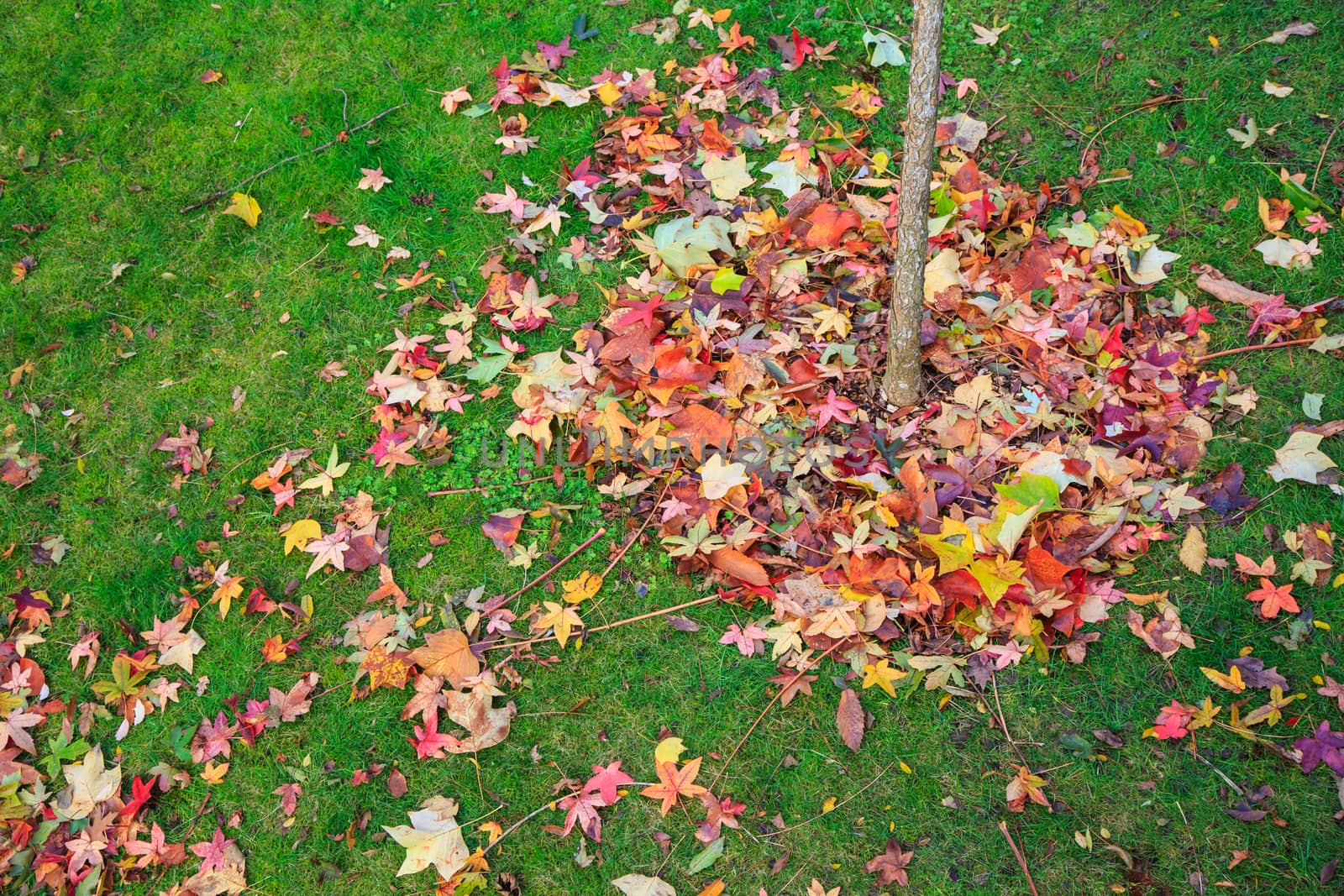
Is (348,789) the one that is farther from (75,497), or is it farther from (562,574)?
(75,497)

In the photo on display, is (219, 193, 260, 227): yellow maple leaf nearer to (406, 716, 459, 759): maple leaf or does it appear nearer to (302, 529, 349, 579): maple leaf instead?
(302, 529, 349, 579): maple leaf

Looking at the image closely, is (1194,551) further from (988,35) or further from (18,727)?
(18,727)

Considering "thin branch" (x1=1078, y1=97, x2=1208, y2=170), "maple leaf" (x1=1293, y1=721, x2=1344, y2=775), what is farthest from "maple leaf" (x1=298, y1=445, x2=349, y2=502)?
"thin branch" (x1=1078, y1=97, x2=1208, y2=170)

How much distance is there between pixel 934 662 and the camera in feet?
8.86

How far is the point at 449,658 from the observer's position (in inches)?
112

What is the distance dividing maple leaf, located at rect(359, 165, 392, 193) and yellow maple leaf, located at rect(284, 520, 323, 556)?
1797 millimetres

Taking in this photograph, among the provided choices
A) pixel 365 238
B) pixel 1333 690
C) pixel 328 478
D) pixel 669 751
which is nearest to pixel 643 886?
pixel 669 751

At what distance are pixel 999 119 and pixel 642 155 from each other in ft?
5.63

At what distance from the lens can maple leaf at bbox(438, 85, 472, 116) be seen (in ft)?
13.9

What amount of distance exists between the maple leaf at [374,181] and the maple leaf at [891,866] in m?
3.64

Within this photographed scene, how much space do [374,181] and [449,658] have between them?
2506 mm

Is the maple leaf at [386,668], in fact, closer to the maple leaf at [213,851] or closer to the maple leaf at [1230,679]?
the maple leaf at [213,851]

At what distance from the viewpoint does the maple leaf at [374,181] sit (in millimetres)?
4055

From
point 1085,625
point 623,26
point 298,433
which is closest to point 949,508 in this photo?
point 1085,625
